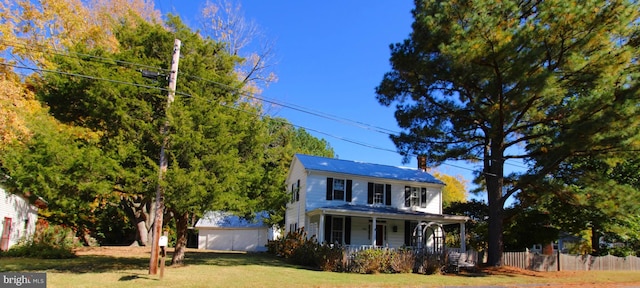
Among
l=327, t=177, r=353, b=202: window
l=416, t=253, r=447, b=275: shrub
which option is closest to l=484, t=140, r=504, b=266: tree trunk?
l=416, t=253, r=447, b=275: shrub

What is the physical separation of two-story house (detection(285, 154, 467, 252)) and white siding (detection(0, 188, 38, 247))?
15.5m

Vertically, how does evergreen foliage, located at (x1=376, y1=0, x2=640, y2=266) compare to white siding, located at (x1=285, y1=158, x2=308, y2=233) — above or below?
above

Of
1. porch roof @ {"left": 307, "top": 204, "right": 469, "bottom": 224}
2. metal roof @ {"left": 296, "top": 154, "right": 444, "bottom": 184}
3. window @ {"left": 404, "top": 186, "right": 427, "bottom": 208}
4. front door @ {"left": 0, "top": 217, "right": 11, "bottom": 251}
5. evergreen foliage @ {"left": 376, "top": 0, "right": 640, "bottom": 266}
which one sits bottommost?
front door @ {"left": 0, "top": 217, "right": 11, "bottom": 251}

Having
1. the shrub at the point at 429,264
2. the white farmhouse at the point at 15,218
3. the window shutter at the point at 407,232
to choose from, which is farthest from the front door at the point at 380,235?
the white farmhouse at the point at 15,218

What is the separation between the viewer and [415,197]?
95.5 ft

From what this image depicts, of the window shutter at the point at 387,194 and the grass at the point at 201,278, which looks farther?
the window shutter at the point at 387,194

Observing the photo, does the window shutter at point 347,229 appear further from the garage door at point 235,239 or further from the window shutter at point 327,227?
the garage door at point 235,239

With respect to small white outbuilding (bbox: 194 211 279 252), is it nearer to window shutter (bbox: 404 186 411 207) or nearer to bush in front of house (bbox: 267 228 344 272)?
bush in front of house (bbox: 267 228 344 272)

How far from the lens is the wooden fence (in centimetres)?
2392

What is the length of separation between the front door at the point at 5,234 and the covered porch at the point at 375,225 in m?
16.4

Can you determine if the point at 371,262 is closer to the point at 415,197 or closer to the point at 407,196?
the point at 407,196

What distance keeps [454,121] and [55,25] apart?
25.3m

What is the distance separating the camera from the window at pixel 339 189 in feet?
89.8

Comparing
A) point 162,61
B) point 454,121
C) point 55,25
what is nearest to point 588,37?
point 454,121
